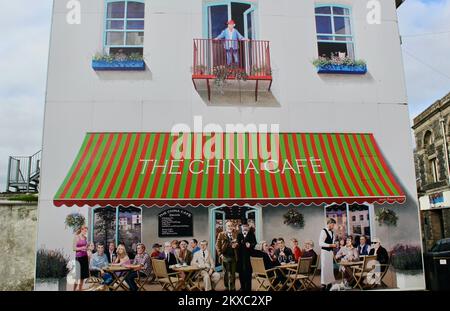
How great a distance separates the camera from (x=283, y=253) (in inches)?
330

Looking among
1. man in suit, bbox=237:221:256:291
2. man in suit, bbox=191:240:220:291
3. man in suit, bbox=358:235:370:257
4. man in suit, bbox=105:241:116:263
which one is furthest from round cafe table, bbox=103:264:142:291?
man in suit, bbox=358:235:370:257

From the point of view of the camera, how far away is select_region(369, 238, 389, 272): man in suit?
842 centimetres

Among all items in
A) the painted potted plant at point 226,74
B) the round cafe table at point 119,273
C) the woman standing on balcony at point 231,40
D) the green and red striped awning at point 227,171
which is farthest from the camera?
the woman standing on balcony at point 231,40

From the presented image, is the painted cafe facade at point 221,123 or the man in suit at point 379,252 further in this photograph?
the man in suit at point 379,252

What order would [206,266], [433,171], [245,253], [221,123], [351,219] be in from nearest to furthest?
[206,266] < [245,253] < [351,219] < [221,123] < [433,171]

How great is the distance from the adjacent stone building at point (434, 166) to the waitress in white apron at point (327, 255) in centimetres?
935

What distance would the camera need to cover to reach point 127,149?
28.3 feet

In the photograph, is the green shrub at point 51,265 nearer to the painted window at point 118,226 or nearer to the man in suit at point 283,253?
the painted window at point 118,226

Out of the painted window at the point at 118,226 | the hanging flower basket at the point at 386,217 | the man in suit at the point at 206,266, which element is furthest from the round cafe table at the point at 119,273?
the hanging flower basket at the point at 386,217

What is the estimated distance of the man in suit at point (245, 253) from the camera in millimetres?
8234

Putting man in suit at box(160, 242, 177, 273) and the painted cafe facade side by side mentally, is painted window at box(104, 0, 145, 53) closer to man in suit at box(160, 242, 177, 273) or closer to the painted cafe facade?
the painted cafe facade

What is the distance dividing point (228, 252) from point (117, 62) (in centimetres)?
527

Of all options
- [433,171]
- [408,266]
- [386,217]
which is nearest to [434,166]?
[433,171]

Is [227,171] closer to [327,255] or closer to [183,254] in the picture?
[183,254]
